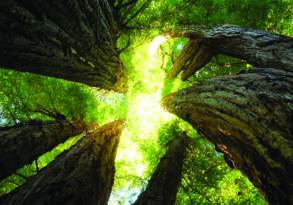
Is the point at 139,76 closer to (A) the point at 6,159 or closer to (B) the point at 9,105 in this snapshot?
(B) the point at 9,105

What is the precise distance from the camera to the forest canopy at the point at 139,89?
25.9 feet

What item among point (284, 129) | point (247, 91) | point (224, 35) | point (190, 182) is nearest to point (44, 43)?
point (247, 91)

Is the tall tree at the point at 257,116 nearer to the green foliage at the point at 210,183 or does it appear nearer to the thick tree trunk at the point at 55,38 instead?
the thick tree trunk at the point at 55,38

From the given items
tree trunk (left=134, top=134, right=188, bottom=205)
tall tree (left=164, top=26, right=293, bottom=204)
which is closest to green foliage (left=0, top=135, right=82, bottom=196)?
tree trunk (left=134, top=134, right=188, bottom=205)

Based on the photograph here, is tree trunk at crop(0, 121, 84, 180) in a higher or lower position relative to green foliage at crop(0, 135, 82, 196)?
higher

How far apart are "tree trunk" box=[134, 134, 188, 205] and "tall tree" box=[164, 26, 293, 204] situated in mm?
2500

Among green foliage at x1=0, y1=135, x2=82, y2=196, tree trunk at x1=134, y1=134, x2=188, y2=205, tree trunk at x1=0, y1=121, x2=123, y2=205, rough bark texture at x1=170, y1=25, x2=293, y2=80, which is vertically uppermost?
rough bark texture at x1=170, y1=25, x2=293, y2=80

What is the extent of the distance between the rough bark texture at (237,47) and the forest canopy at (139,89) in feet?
1.21

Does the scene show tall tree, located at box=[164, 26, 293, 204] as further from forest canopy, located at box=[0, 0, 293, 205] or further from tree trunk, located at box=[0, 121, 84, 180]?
tree trunk, located at box=[0, 121, 84, 180]

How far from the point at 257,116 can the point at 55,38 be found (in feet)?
12.2

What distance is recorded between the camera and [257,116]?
10.3 feet

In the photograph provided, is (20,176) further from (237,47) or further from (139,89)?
(237,47)

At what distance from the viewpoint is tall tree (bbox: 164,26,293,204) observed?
108 inches

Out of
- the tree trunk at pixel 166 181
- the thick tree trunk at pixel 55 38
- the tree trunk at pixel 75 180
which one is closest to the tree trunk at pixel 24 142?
the tree trunk at pixel 75 180
